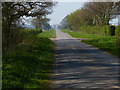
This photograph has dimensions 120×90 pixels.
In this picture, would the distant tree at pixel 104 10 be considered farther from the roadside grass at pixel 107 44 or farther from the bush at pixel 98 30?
the roadside grass at pixel 107 44

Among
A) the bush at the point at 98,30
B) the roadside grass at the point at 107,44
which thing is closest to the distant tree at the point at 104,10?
the bush at the point at 98,30

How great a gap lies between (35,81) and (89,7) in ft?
166

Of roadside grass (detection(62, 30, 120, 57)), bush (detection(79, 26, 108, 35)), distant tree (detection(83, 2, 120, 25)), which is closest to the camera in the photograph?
roadside grass (detection(62, 30, 120, 57))

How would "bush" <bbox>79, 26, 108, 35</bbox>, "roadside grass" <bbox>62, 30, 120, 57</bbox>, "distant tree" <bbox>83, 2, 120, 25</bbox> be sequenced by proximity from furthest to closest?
"distant tree" <bbox>83, 2, 120, 25</bbox> → "bush" <bbox>79, 26, 108, 35</bbox> → "roadside grass" <bbox>62, 30, 120, 57</bbox>

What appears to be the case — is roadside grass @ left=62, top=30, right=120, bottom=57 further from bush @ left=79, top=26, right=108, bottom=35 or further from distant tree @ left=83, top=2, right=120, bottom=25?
distant tree @ left=83, top=2, right=120, bottom=25

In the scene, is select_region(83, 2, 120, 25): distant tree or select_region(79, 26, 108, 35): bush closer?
select_region(79, 26, 108, 35): bush

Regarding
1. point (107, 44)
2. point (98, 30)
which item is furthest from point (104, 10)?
point (107, 44)

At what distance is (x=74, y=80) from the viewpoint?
25.6ft

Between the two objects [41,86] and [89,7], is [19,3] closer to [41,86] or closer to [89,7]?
[41,86]

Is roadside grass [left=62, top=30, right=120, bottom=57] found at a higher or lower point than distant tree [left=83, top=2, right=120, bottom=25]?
lower

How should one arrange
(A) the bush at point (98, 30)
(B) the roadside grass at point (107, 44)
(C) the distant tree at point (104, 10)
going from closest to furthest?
(B) the roadside grass at point (107, 44) < (A) the bush at point (98, 30) < (C) the distant tree at point (104, 10)

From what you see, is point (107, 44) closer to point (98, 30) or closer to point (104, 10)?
point (98, 30)

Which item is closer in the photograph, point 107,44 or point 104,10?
point 107,44

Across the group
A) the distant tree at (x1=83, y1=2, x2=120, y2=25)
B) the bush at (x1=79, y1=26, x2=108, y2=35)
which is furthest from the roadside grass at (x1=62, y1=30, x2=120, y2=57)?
the distant tree at (x1=83, y1=2, x2=120, y2=25)
